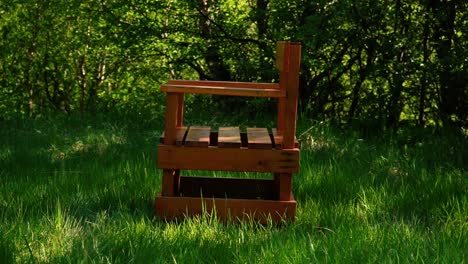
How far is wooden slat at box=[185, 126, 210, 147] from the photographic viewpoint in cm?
404

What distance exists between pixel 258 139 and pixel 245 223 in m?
0.64

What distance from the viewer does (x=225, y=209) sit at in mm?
4090

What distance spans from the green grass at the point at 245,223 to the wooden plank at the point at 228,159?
33 centimetres

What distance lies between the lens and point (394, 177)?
532 cm

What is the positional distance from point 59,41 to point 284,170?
12.1 meters

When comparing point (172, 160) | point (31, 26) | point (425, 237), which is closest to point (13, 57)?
point (31, 26)

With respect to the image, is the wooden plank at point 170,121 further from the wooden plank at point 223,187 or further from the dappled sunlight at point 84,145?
the dappled sunlight at point 84,145

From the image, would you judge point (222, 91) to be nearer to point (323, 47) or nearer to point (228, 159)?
point (228, 159)

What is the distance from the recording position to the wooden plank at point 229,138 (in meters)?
4.05

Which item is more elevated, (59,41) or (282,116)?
(59,41)

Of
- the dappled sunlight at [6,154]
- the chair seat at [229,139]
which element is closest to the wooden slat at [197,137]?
the chair seat at [229,139]

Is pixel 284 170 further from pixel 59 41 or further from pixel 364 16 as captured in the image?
pixel 59 41

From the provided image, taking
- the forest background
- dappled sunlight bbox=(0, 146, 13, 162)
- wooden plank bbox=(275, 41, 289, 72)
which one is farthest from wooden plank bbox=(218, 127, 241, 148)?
the forest background

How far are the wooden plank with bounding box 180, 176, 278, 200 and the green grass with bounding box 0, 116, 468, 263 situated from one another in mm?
204
